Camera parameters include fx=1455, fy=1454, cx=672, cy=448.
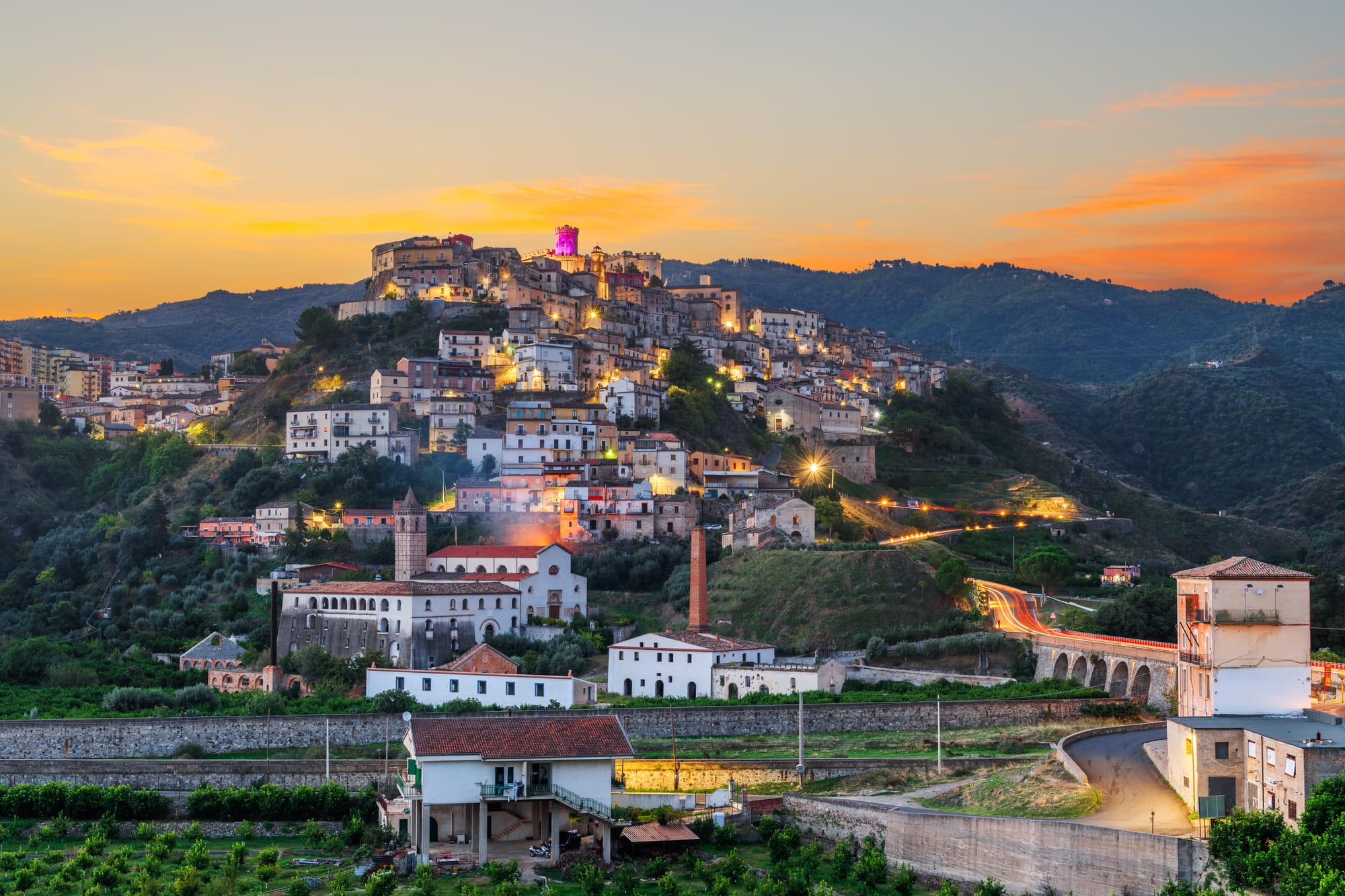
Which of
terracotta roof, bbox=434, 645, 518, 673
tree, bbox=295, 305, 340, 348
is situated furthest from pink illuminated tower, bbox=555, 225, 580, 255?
terracotta roof, bbox=434, 645, 518, 673

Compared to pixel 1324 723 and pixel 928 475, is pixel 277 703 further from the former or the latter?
pixel 928 475

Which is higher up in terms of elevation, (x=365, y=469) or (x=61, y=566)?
(x=365, y=469)

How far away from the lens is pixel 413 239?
11169 cm

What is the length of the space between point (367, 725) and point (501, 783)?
14.3 m

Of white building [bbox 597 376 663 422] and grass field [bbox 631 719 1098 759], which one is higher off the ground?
white building [bbox 597 376 663 422]

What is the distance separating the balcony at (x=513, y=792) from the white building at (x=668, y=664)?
19.0 metres

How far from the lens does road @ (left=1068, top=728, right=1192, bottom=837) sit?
29.4 metres

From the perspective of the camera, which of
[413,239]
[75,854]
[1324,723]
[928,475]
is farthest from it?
[413,239]

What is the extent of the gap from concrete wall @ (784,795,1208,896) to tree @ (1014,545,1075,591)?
33.1 metres

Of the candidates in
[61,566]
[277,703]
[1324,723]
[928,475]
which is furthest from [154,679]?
[928,475]

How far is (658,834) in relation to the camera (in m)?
34.2

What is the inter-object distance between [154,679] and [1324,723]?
4333cm

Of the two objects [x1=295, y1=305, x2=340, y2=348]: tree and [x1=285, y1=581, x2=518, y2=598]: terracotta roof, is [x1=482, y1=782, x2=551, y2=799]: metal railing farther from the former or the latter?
[x1=295, y1=305, x2=340, y2=348]: tree

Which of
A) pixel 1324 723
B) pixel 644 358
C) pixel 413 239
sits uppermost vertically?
pixel 413 239
